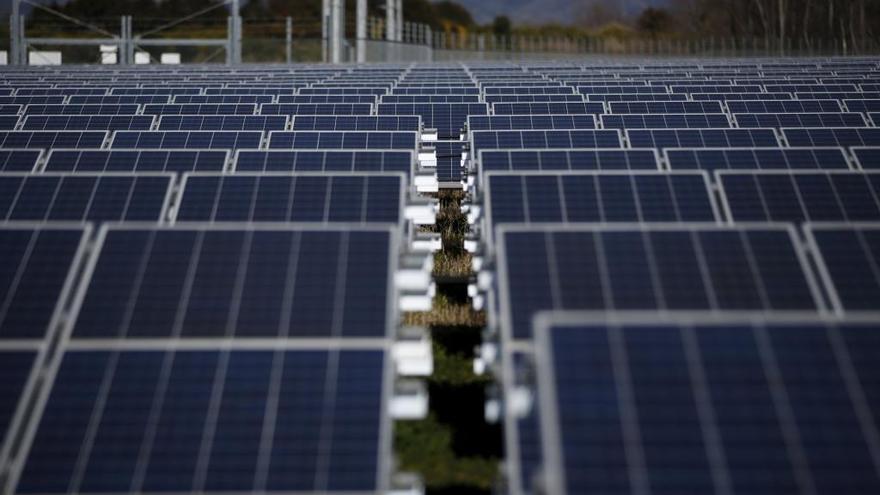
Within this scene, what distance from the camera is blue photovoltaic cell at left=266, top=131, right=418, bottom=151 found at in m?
14.7

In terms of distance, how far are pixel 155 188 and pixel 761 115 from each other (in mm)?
10846

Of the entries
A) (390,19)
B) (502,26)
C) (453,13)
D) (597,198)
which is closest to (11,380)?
(597,198)

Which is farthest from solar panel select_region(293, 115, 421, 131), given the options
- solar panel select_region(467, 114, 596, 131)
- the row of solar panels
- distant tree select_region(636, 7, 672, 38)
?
distant tree select_region(636, 7, 672, 38)

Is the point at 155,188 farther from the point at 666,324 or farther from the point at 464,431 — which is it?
the point at 666,324

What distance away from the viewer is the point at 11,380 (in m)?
6.09

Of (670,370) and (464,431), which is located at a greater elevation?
(670,370)

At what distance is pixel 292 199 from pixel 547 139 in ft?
19.0

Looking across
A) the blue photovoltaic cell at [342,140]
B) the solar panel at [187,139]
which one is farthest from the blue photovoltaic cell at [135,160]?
the blue photovoltaic cell at [342,140]

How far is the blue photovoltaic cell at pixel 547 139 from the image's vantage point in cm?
1444

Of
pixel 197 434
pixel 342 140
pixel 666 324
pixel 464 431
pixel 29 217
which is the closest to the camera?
pixel 666 324

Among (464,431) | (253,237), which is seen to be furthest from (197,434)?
(464,431)

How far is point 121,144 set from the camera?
50.7 feet

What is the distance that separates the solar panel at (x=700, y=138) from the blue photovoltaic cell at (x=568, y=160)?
2556 mm

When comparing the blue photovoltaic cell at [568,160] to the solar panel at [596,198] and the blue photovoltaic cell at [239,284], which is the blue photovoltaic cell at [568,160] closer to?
the solar panel at [596,198]
